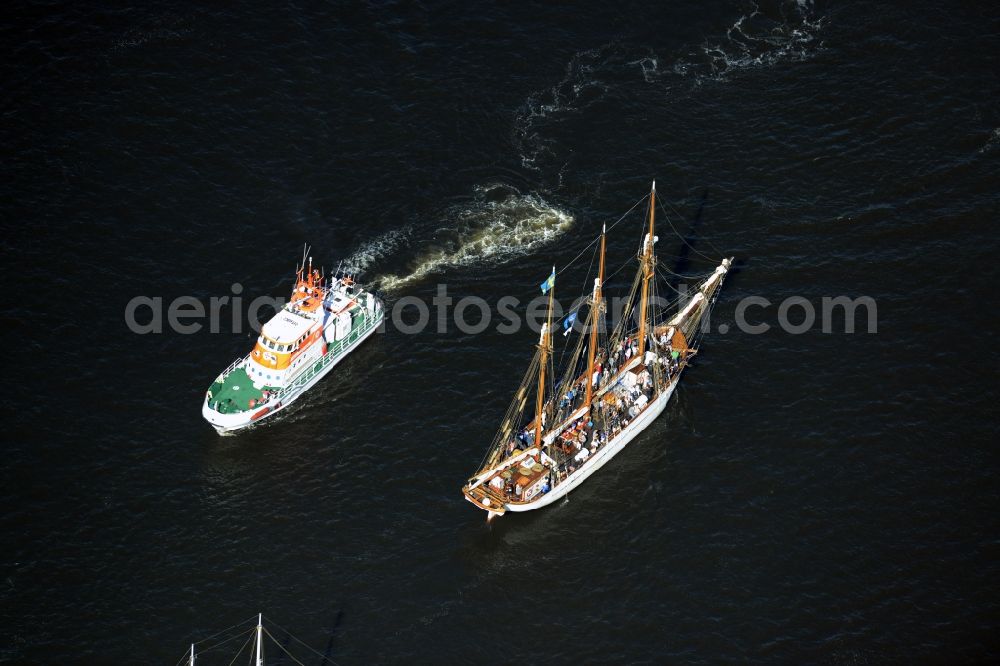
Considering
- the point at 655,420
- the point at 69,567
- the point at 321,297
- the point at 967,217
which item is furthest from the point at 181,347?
the point at 967,217

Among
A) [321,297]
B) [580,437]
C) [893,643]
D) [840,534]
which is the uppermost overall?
[321,297]

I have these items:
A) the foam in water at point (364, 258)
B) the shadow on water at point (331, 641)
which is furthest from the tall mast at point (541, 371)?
the foam in water at point (364, 258)

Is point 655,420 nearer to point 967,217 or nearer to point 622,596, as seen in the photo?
point 622,596

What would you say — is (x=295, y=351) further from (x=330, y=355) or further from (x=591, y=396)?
(x=591, y=396)

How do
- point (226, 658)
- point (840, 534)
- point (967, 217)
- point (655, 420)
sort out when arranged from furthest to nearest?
point (967, 217)
point (655, 420)
point (840, 534)
point (226, 658)

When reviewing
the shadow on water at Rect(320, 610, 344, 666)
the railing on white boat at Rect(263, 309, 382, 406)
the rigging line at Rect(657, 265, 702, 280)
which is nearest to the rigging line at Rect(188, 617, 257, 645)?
the shadow on water at Rect(320, 610, 344, 666)

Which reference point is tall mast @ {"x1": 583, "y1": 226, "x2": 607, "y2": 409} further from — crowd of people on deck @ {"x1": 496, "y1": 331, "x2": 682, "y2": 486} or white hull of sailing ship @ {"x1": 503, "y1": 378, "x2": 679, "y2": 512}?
white hull of sailing ship @ {"x1": 503, "y1": 378, "x2": 679, "y2": 512}
